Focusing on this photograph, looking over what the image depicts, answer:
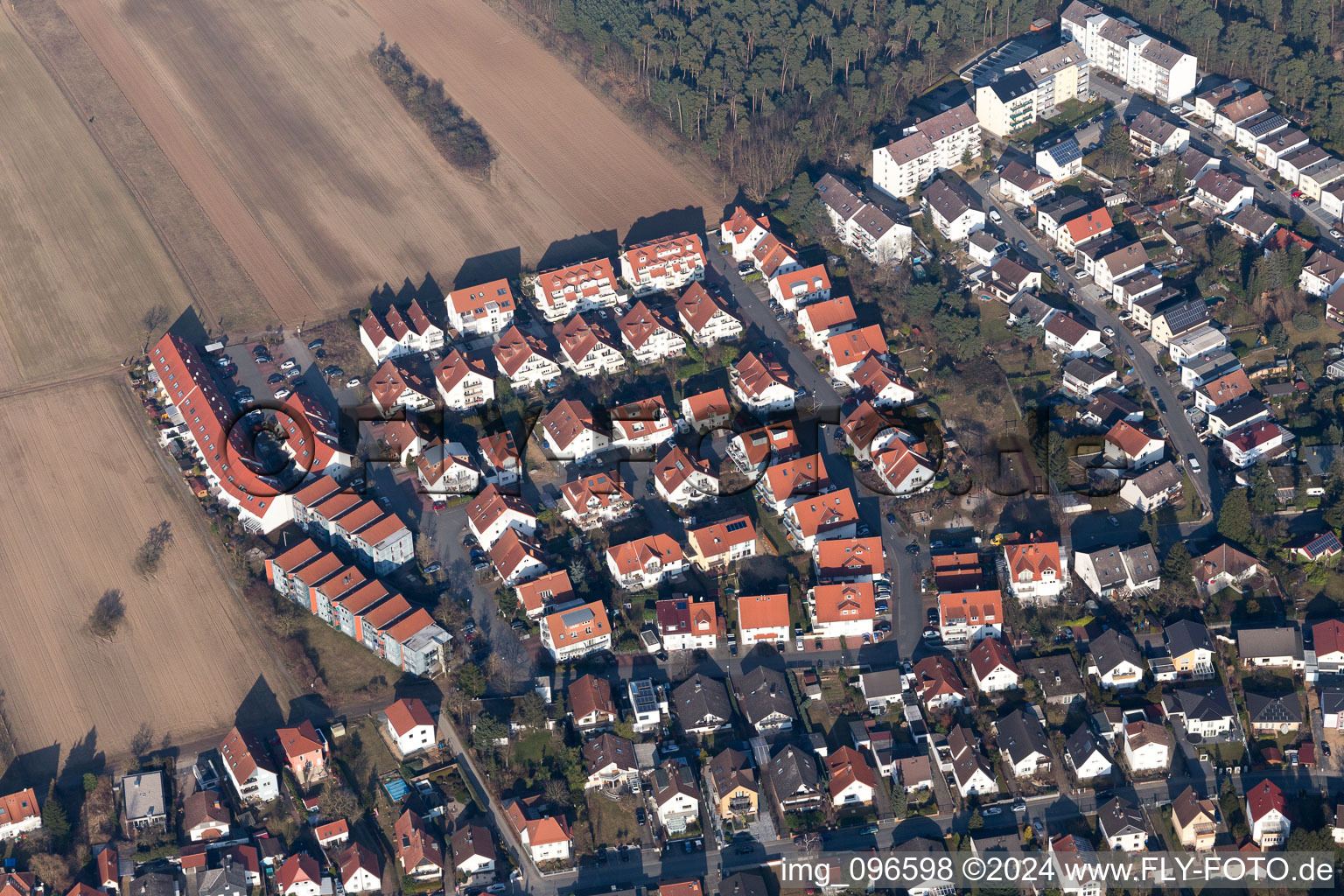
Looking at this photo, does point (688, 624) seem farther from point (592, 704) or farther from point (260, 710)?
point (260, 710)

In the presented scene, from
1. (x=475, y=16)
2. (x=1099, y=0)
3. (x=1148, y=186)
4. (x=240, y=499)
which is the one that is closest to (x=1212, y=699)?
(x=1148, y=186)

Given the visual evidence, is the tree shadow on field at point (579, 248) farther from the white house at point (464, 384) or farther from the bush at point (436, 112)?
the white house at point (464, 384)

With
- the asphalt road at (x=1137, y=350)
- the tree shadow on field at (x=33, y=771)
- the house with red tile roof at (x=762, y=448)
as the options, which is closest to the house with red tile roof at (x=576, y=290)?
the house with red tile roof at (x=762, y=448)

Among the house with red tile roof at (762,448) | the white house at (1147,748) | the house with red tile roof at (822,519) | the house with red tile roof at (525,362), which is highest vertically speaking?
the house with red tile roof at (525,362)

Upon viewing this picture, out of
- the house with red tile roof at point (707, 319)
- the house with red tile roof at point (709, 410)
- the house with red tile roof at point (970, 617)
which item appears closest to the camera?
the house with red tile roof at point (970, 617)

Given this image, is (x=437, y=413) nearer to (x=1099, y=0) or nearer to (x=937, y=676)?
(x=937, y=676)

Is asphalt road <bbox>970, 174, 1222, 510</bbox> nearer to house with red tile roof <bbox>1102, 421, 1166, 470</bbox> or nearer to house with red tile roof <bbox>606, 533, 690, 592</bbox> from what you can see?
house with red tile roof <bbox>1102, 421, 1166, 470</bbox>

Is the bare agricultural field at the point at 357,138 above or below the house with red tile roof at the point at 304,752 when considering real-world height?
above

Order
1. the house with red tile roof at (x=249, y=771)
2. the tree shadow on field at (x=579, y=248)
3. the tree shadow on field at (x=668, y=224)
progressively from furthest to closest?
the tree shadow on field at (x=668, y=224), the tree shadow on field at (x=579, y=248), the house with red tile roof at (x=249, y=771)
